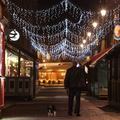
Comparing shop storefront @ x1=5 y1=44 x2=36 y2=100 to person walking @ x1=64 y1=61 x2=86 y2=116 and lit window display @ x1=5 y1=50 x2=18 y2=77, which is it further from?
person walking @ x1=64 y1=61 x2=86 y2=116

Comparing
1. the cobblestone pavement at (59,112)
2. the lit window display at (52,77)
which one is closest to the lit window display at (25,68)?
the cobblestone pavement at (59,112)

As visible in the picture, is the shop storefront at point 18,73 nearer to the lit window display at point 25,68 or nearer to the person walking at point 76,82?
the lit window display at point 25,68

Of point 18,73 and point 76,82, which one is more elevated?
point 18,73

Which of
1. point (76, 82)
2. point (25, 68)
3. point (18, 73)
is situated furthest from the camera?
point (25, 68)

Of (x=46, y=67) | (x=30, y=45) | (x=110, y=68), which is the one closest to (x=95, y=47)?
(x=30, y=45)

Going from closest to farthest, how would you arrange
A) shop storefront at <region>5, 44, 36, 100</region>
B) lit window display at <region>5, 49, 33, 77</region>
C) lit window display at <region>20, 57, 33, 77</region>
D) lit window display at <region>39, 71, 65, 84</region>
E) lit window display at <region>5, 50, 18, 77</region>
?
A: shop storefront at <region>5, 44, 36, 100</region> → lit window display at <region>5, 49, 33, 77</region> → lit window display at <region>5, 50, 18, 77</region> → lit window display at <region>20, 57, 33, 77</region> → lit window display at <region>39, 71, 65, 84</region>

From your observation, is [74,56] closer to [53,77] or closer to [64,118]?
[53,77]

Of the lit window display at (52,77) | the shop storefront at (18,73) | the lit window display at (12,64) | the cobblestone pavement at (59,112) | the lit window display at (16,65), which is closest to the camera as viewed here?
the cobblestone pavement at (59,112)

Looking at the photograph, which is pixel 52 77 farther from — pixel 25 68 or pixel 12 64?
pixel 12 64

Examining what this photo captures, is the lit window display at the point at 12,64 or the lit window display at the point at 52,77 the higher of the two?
the lit window display at the point at 12,64

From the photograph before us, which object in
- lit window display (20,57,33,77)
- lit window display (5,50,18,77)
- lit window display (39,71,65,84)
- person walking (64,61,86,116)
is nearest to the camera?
person walking (64,61,86,116)

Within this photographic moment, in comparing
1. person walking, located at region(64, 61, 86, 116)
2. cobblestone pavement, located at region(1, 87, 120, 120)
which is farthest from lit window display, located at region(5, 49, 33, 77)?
person walking, located at region(64, 61, 86, 116)

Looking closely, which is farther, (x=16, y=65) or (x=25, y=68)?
(x=25, y=68)

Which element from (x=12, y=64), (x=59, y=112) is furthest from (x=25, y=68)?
(x=59, y=112)
